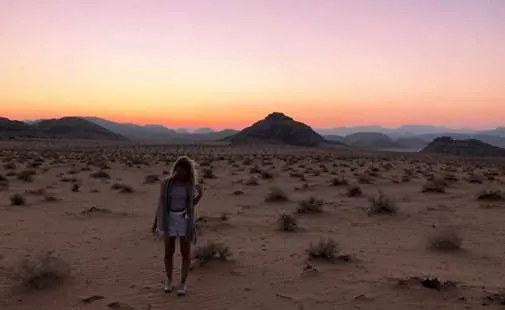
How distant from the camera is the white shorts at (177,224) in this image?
8.08 m

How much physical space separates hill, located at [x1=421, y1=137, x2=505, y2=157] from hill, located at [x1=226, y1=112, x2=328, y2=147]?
3142 centimetres

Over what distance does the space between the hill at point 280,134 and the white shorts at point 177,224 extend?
12159cm

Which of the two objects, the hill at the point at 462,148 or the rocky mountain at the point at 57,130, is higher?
the rocky mountain at the point at 57,130

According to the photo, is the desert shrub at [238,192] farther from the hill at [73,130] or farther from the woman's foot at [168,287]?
the hill at [73,130]

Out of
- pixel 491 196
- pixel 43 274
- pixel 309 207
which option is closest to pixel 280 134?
pixel 491 196

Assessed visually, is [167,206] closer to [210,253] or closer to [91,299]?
[91,299]

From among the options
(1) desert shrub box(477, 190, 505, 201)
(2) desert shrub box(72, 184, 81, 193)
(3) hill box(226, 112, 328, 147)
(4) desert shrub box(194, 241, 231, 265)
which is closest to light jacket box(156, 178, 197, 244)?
(4) desert shrub box(194, 241, 231, 265)

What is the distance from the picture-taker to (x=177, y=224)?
8086mm

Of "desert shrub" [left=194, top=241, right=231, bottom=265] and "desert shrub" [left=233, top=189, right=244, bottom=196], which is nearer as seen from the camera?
"desert shrub" [left=194, top=241, right=231, bottom=265]

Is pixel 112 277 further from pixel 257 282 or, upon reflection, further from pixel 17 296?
pixel 257 282

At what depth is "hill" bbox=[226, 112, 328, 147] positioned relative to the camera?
5399 inches

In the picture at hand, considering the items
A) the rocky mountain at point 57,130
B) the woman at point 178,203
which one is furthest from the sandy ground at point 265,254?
the rocky mountain at point 57,130

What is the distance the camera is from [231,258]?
10375 millimetres

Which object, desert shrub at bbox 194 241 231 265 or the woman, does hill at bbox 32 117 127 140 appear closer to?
desert shrub at bbox 194 241 231 265
